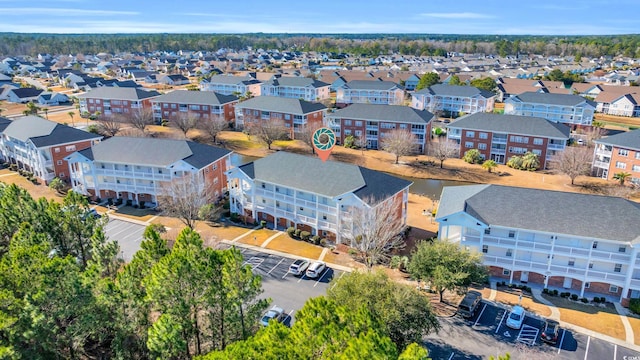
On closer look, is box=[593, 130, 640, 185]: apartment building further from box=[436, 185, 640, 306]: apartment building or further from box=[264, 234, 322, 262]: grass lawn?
box=[264, 234, 322, 262]: grass lawn

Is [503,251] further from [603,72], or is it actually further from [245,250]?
[603,72]

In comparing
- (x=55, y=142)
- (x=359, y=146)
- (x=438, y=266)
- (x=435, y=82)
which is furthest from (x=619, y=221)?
(x=435, y=82)

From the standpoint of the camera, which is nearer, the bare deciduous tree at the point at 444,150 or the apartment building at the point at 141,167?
the apartment building at the point at 141,167

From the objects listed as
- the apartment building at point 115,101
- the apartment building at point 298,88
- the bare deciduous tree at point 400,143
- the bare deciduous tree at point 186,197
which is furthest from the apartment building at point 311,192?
the apartment building at point 298,88

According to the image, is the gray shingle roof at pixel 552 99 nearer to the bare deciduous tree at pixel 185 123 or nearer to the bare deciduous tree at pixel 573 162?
the bare deciduous tree at pixel 573 162

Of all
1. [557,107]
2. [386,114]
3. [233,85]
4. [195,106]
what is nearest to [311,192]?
[386,114]

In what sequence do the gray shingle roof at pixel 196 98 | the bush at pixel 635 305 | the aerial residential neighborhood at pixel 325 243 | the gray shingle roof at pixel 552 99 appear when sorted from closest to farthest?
1. the aerial residential neighborhood at pixel 325 243
2. the bush at pixel 635 305
3. the gray shingle roof at pixel 552 99
4. the gray shingle roof at pixel 196 98

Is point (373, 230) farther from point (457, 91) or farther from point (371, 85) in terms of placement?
point (371, 85)
